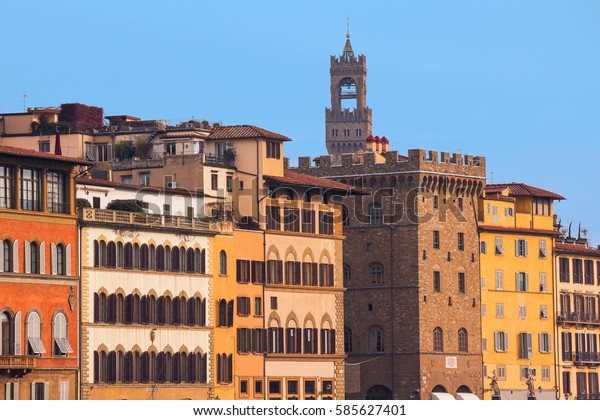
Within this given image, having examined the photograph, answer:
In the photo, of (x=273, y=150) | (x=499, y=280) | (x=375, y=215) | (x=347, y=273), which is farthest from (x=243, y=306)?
(x=499, y=280)

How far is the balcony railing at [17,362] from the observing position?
114 metres

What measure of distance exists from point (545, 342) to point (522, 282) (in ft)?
16.5

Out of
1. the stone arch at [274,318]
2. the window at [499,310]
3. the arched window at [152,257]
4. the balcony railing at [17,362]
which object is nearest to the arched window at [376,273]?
the window at [499,310]

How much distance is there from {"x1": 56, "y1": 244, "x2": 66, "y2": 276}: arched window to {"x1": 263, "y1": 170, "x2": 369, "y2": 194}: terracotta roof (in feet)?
71.2

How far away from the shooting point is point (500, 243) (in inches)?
6432

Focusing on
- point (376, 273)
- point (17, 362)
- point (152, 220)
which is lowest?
point (17, 362)

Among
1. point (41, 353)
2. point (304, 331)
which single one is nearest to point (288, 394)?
point (304, 331)

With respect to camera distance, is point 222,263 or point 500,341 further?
point 500,341

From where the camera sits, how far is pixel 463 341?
524 feet

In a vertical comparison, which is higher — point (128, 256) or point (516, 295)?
point (128, 256)

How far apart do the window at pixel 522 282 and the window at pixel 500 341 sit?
3.55 m

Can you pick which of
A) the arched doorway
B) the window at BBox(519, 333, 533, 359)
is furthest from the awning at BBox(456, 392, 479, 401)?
the window at BBox(519, 333, 533, 359)

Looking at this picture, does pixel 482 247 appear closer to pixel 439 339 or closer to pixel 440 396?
pixel 439 339
